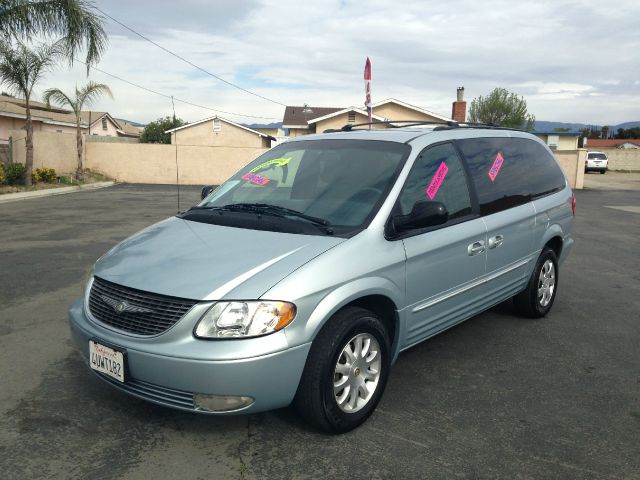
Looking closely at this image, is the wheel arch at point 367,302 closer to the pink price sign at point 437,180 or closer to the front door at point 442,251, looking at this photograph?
the front door at point 442,251

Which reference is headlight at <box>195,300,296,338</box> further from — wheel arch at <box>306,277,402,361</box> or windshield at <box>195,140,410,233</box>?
windshield at <box>195,140,410,233</box>

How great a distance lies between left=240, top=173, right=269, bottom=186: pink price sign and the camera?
421 cm

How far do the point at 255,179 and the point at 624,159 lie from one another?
5469 cm

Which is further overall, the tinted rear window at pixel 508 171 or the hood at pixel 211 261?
the tinted rear window at pixel 508 171

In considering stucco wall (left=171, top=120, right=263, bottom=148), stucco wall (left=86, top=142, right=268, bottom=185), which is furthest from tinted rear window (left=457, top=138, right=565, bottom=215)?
stucco wall (left=171, top=120, right=263, bottom=148)

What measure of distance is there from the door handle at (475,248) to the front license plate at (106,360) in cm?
240

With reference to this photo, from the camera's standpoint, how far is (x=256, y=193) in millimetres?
4105

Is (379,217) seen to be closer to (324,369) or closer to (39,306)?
(324,369)

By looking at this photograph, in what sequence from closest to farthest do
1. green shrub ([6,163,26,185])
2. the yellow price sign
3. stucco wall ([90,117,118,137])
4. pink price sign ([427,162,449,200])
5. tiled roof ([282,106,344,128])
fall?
pink price sign ([427,162,449,200]) → the yellow price sign → green shrub ([6,163,26,185]) → tiled roof ([282,106,344,128]) → stucco wall ([90,117,118,137])

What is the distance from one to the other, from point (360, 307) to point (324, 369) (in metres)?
0.50

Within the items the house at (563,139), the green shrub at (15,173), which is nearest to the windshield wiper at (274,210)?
the green shrub at (15,173)

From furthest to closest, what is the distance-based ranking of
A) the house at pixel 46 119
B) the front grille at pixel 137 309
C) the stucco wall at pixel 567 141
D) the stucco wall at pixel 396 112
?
the stucco wall at pixel 567 141 → the stucco wall at pixel 396 112 → the house at pixel 46 119 → the front grille at pixel 137 309

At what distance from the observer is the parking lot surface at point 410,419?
2842 millimetres

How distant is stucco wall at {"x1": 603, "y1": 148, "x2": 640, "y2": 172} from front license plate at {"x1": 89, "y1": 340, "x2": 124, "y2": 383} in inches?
2172
